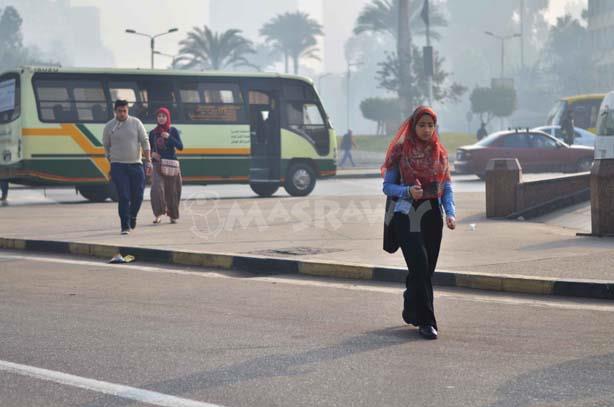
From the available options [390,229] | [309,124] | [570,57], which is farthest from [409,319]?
[570,57]

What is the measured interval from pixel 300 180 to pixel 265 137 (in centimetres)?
134

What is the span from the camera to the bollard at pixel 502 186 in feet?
59.3

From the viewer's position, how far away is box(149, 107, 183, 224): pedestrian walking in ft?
57.1

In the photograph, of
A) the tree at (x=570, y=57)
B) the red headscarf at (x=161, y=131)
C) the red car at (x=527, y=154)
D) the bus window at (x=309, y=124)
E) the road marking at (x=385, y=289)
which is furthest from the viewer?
the tree at (x=570, y=57)

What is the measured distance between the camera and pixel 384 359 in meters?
7.05

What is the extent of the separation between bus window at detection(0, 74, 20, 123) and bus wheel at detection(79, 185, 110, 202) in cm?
220

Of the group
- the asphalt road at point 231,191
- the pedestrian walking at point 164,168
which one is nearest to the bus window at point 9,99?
the asphalt road at point 231,191

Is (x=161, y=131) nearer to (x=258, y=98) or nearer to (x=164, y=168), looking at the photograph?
(x=164, y=168)

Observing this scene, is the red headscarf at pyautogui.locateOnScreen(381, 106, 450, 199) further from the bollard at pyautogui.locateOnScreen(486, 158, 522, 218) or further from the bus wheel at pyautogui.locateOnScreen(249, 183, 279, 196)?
the bus wheel at pyautogui.locateOnScreen(249, 183, 279, 196)

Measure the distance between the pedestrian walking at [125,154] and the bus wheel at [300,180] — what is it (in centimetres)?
1287

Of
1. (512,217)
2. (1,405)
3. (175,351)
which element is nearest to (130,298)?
(175,351)

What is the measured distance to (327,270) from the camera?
11523 millimetres

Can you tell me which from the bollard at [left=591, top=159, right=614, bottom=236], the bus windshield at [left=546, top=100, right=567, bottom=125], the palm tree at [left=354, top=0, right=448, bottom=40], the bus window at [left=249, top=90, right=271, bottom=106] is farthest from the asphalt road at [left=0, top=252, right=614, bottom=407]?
the palm tree at [left=354, top=0, right=448, bottom=40]

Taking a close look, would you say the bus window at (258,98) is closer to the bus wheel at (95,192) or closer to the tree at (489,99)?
the bus wheel at (95,192)
